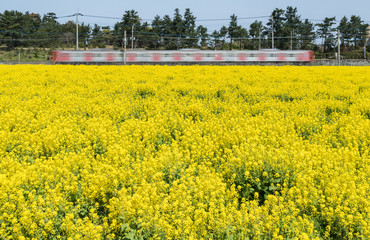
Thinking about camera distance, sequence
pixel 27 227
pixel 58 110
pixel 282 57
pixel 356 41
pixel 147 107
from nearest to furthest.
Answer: pixel 27 227
pixel 58 110
pixel 147 107
pixel 282 57
pixel 356 41

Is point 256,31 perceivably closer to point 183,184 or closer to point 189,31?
point 189,31

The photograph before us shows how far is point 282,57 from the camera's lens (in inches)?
1941

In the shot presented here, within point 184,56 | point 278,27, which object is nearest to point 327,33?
point 278,27

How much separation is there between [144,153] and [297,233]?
3.66m

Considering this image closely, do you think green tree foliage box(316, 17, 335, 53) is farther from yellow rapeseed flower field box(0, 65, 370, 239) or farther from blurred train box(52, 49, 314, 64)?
yellow rapeseed flower field box(0, 65, 370, 239)

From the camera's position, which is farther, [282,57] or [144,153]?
[282,57]

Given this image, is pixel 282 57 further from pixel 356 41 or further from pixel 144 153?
pixel 356 41

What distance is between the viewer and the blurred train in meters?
47.1

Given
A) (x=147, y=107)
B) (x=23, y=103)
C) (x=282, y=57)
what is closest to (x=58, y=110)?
(x=23, y=103)

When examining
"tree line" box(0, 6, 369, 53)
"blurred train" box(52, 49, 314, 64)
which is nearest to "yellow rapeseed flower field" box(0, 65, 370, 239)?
"blurred train" box(52, 49, 314, 64)

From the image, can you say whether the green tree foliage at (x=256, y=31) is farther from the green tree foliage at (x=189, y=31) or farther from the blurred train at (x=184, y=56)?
the blurred train at (x=184, y=56)

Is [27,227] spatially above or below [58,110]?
below

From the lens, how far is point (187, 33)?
282ft

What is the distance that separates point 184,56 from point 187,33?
128ft
